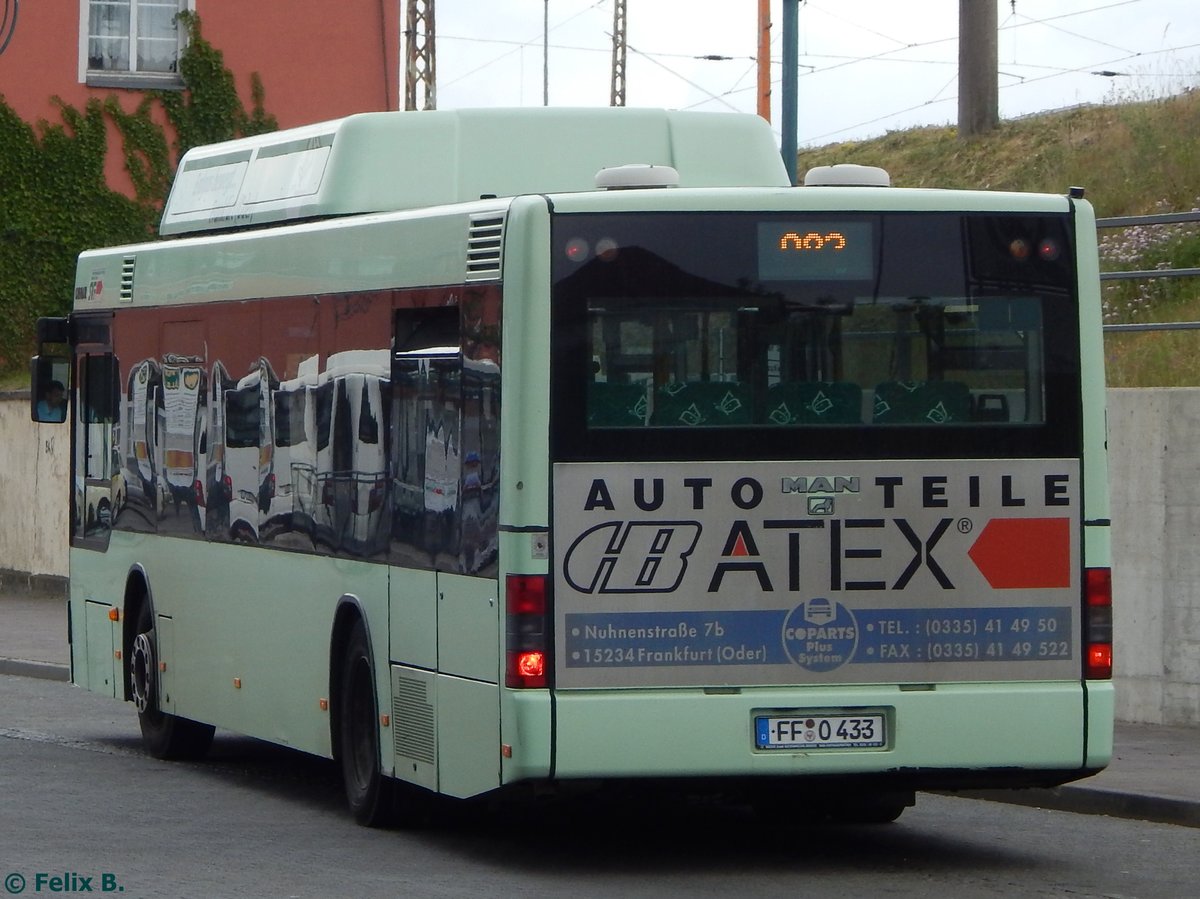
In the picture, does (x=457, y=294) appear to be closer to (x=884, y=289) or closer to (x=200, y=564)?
(x=884, y=289)

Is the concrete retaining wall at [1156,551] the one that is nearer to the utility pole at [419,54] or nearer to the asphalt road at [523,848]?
the asphalt road at [523,848]

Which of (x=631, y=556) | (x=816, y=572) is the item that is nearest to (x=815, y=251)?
(x=816, y=572)

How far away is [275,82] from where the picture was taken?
35.8m

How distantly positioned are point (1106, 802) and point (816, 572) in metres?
3.09

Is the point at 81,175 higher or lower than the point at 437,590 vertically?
higher

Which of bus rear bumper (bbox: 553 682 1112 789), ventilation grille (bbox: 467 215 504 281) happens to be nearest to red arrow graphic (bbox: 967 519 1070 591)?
bus rear bumper (bbox: 553 682 1112 789)

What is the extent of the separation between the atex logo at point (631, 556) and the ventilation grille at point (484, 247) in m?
1.12

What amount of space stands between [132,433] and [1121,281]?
6.78 m

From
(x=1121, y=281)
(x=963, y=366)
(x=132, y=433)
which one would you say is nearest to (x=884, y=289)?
(x=963, y=366)

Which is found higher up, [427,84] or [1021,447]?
[427,84]

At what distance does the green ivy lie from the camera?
34.2 meters

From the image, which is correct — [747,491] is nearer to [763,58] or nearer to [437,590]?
[437,590]

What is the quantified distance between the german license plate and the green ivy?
2619 cm

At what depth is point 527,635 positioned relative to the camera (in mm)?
9445
